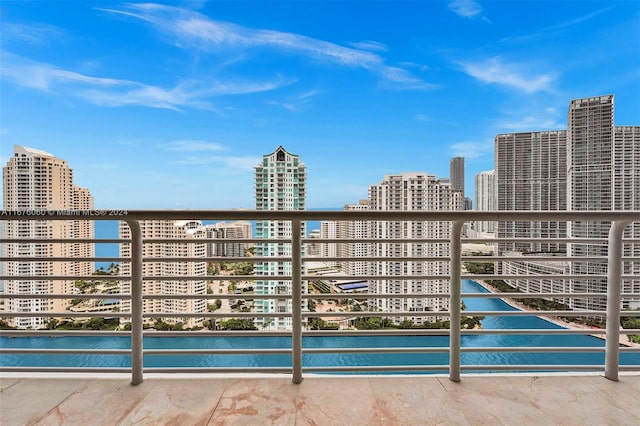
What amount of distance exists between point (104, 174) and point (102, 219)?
10.8 metres

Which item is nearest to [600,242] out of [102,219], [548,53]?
[102,219]

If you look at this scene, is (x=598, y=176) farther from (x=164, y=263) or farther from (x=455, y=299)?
(x=164, y=263)

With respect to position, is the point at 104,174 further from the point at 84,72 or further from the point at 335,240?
the point at 335,240

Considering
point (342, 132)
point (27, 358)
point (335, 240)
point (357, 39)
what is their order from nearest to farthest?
point (335, 240) < point (27, 358) < point (357, 39) < point (342, 132)

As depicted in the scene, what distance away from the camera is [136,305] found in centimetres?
167

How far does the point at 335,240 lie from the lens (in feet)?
5.35

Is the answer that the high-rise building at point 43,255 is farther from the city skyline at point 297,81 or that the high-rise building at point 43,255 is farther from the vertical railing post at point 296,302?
the city skyline at point 297,81

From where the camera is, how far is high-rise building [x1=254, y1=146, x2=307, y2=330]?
1.84 m

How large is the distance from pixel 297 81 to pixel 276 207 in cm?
1465

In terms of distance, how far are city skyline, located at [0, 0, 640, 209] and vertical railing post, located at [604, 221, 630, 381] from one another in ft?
18.6

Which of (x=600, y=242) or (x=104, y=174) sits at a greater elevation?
(x=104, y=174)

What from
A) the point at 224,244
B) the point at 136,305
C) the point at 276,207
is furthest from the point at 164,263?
the point at 276,207

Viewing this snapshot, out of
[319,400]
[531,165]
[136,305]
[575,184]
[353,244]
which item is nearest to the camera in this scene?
[319,400]

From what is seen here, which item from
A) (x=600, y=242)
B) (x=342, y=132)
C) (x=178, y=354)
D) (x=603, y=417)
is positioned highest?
(x=342, y=132)
